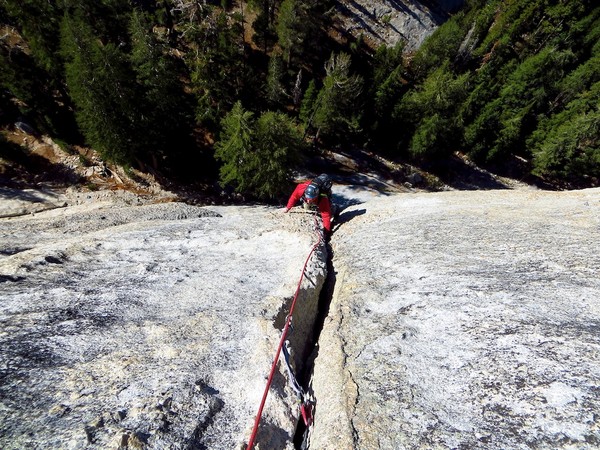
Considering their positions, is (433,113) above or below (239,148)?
above

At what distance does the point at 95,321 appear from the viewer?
5.79 metres

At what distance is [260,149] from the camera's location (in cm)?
2270

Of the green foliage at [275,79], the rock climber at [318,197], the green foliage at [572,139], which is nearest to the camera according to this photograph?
the rock climber at [318,197]

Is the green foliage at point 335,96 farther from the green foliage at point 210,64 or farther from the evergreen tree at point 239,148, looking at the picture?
the evergreen tree at point 239,148

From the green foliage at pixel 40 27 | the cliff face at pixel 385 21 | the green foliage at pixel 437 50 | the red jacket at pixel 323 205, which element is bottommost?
the red jacket at pixel 323 205

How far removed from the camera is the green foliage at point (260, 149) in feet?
72.2

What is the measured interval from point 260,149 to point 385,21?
4867 centimetres

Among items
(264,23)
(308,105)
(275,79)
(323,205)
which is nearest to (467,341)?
(323,205)

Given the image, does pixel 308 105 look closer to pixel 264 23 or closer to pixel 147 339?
pixel 264 23

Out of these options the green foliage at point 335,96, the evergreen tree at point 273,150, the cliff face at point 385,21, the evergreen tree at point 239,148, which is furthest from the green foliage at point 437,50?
the evergreen tree at point 239,148

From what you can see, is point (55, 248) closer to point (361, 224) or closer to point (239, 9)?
point (361, 224)

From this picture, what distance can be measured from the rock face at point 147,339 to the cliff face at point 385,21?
56.3 m

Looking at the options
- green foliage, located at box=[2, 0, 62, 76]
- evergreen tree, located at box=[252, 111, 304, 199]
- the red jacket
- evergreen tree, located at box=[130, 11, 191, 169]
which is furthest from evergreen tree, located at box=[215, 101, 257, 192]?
green foliage, located at box=[2, 0, 62, 76]

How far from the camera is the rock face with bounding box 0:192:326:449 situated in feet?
12.9
